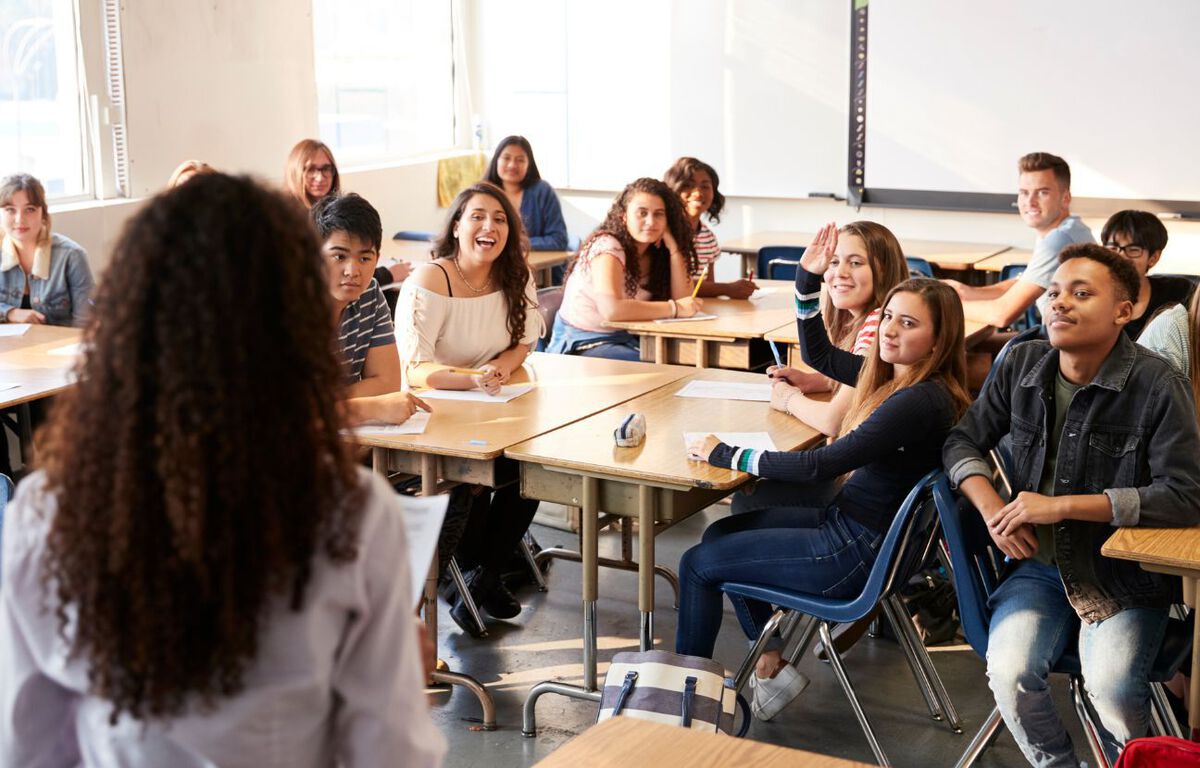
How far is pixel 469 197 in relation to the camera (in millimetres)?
3910

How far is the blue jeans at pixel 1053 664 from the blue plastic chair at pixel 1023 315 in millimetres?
2515

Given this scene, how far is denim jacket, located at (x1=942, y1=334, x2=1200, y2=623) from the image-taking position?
2.54 meters

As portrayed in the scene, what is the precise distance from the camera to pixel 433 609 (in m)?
3.43

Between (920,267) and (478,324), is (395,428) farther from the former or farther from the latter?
(920,267)

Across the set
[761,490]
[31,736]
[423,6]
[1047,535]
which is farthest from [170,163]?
[31,736]

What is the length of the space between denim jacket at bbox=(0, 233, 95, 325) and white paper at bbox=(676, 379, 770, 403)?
2.40 meters

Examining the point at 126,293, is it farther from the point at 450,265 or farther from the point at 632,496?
the point at 450,265

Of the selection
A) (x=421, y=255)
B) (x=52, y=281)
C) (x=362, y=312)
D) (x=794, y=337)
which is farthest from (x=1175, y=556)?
(x=421, y=255)

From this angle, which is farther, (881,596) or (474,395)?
(474,395)

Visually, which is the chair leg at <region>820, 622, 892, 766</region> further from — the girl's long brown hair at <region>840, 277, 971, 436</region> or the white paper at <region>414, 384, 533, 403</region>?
the white paper at <region>414, 384, 533, 403</region>

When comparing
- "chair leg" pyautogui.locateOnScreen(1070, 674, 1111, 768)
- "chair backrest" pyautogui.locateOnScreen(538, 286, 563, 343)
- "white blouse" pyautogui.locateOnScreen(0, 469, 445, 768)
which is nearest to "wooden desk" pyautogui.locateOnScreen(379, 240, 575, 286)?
"chair backrest" pyautogui.locateOnScreen(538, 286, 563, 343)

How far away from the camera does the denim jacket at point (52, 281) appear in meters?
4.82

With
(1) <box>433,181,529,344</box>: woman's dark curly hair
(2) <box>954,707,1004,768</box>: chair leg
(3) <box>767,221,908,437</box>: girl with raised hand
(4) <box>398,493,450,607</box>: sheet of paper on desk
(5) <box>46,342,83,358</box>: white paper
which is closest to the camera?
(4) <box>398,493,450,607</box>: sheet of paper on desk

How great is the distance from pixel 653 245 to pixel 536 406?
178 centimetres
